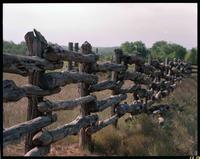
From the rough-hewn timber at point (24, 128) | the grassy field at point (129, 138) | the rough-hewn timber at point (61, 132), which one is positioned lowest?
the grassy field at point (129, 138)

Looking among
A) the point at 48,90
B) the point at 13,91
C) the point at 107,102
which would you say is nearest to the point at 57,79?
the point at 48,90

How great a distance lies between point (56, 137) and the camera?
466 centimetres

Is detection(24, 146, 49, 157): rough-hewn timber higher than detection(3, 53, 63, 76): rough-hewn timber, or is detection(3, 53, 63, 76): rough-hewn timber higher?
detection(3, 53, 63, 76): rough-hewn timber

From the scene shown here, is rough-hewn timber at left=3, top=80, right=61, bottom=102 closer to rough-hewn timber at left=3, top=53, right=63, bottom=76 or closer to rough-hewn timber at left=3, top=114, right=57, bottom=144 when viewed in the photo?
rough-hewn timber at left=3, top=53, right=63, bottom=76

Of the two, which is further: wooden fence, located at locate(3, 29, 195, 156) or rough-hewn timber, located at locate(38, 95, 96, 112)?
rough-hewn timber, located at locate(38, 95, 96, 112)

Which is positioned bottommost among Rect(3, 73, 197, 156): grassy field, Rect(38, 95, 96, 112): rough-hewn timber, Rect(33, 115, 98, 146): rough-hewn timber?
Rect(3, 73, 197, 156): grassy field

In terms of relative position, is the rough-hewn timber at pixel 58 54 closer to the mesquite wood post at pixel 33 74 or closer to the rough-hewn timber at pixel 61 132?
the mesquite wood post at pixel 33 74

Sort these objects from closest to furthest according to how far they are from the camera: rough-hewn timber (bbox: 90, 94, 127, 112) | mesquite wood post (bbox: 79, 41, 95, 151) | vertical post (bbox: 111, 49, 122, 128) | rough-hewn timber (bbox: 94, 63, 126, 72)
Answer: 1. mesquite wood post (bbox: 79, 41, 95, 151)
2. rough-hewn timber (bbox: 90, 94, 127, 112)
3. rough-hewn timber (bbox: 94, 63, 126, 72)
4. vertical post (bbox: 111, 49, 122, 128)

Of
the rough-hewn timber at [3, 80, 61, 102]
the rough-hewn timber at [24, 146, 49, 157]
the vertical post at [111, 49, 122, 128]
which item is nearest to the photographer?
the rough-hewn timber at [3, 80, 61, 102]

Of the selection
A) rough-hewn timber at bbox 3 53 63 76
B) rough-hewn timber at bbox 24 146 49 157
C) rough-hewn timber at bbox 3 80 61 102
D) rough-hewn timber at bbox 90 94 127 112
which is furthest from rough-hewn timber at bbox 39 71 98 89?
rough-hewn timber at bbox 90 94 127 112

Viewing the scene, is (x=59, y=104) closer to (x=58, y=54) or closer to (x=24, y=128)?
(x=58, y=54)

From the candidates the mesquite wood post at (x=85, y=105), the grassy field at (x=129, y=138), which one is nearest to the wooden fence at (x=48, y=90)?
the mesquite wood post at (x=85, y=105)

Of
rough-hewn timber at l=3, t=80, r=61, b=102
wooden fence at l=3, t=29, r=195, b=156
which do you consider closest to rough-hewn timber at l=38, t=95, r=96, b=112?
wooden fence at l=3, t=29, r=195, b=156

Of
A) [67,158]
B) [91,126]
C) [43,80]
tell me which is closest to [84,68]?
[91,126]
